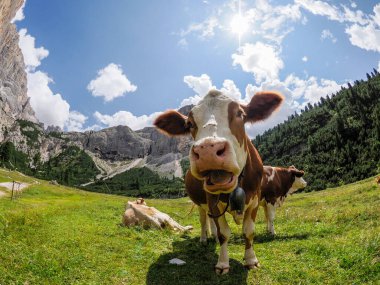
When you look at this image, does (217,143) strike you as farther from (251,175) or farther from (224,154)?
(251,175)

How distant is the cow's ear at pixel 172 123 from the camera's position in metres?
10.7

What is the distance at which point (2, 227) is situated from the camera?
1209 cm

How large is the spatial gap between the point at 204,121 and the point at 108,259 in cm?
595

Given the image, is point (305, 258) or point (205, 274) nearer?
point (205, 274)

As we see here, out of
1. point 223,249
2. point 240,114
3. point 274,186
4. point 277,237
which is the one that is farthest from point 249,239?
point 274,186

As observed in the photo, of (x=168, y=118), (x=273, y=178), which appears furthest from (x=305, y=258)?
(x=273, y=178)

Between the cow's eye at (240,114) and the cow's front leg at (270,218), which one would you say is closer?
the cow's eye at (240,114)

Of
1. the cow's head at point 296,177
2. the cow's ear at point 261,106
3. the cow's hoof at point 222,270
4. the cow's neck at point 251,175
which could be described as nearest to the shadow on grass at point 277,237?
the cow's neck at point 251,175

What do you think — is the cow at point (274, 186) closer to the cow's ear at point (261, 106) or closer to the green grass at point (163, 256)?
the green grass at point (163, 256)

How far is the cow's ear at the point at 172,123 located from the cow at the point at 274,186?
27.8 feet

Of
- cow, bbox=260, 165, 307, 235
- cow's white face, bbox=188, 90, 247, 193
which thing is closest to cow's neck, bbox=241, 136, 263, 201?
cow's white face, bbox=188, 90, 247, 193

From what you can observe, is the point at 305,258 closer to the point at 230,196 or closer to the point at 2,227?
the point at 230,196

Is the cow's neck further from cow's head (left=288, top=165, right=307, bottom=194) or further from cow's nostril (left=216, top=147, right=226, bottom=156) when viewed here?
cow's head (left=288, top=165, right=307, bottom=194)

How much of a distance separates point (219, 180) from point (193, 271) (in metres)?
4.24
